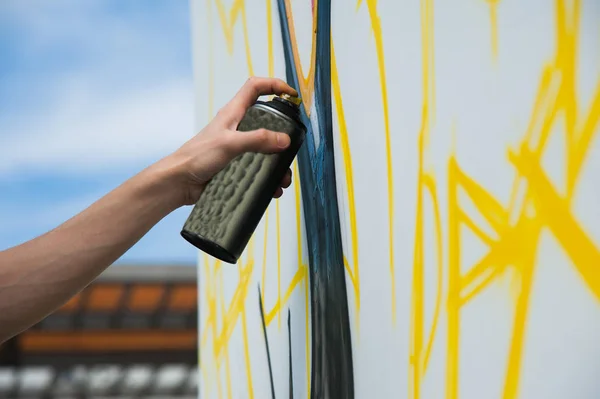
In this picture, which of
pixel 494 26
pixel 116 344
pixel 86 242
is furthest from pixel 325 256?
pixel 116 344

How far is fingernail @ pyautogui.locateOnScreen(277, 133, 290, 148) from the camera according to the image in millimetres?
953

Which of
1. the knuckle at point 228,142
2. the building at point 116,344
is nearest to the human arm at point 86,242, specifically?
the knuckle at point 228,142

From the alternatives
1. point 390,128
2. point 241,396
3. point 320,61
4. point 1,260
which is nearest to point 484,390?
point 390,128

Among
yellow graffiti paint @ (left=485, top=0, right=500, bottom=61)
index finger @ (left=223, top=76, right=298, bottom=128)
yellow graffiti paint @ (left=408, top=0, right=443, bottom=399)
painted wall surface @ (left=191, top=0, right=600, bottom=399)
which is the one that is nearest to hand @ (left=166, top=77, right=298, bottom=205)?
index finger @ (left=223, top=76, right=298, bottom=128)

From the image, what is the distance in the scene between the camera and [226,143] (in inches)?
39.8

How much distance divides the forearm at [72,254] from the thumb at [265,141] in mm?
231

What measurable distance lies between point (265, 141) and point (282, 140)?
0.08 ft

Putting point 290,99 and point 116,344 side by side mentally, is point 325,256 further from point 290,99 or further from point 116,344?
point 116,344

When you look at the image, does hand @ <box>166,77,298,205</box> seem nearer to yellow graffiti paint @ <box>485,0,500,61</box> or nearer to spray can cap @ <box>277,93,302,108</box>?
spray can cap @ <box>277,93,302,108</box>

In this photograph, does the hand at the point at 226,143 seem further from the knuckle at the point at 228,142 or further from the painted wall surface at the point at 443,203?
the painted wall surface at the point at 443,203

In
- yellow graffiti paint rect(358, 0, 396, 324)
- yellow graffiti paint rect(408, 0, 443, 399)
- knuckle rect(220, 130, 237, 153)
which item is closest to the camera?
yellow graffiti paint rect(408, 0, 443, 399)

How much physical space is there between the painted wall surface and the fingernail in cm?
12

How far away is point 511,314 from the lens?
0.63 metres

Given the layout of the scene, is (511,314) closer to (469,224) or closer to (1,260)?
(469,224)
